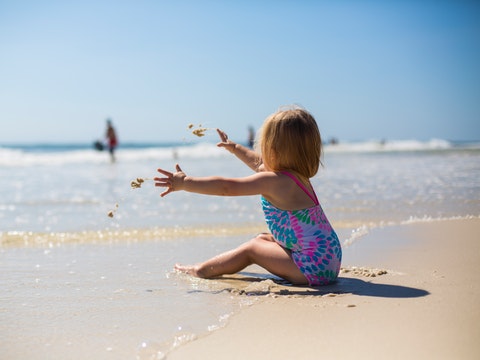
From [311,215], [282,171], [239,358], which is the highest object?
[282,171]

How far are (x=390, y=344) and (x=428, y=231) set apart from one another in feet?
9.72

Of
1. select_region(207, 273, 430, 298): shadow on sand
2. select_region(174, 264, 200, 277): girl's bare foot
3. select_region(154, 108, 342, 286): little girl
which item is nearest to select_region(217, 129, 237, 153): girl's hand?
select_region(154, 108, 342, 286): little girl

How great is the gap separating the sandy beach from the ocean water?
20 centimetres

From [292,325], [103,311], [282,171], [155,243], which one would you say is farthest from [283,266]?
[155,243]

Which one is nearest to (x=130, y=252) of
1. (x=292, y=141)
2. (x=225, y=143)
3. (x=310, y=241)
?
(x=225, y=143)

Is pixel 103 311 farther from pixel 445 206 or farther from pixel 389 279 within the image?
pixel 445 206

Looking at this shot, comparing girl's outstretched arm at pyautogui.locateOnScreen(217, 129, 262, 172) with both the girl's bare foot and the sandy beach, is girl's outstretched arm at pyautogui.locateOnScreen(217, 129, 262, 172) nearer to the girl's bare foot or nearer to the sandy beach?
the girl's bare foot

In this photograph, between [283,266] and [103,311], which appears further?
[283,266]

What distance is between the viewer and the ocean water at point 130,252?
2289 millimetres

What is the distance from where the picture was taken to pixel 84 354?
2.03m

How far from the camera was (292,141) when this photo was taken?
3104mm

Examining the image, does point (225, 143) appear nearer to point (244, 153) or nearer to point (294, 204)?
point (244, 153)

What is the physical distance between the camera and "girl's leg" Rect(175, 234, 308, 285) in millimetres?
3172

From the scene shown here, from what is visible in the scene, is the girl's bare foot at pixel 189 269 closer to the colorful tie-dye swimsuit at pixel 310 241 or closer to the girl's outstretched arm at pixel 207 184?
the colorful tie-dye swimsuit at pixel 310 241
